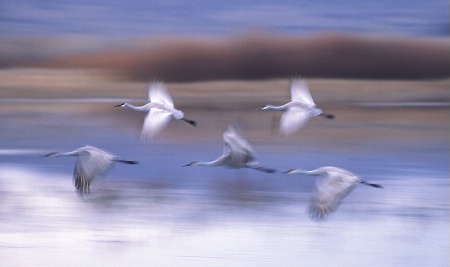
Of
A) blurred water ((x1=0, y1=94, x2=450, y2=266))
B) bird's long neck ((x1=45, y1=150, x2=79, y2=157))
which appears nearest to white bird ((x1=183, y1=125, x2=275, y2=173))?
blurred water ((x1=0, y1=94, x2=450, y2=266))

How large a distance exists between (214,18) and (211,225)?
113cm

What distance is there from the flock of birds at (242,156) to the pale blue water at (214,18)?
0.40m

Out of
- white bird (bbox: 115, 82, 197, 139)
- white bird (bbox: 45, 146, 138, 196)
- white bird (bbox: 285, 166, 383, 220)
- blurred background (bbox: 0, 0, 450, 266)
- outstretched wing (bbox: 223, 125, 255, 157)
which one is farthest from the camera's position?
blurred background (bbox: 0, 0, 450, 266)

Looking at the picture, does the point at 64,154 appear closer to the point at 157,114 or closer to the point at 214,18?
the point at 157,114

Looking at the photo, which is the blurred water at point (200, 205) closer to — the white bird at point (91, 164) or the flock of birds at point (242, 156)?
the flock of birds at point (242, 156)

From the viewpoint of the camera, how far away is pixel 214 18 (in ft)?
16.0

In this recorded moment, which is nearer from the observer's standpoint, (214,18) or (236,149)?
(236,149)

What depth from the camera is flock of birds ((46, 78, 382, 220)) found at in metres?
3.93

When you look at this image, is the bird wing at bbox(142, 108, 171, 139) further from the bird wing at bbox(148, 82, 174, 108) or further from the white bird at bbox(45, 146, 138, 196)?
the white bird at bbox(45, 146, 138, 196)

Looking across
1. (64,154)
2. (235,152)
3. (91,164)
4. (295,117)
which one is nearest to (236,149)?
(235,152)

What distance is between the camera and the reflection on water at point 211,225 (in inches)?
166

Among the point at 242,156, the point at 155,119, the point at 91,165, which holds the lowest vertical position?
the point at 91,165

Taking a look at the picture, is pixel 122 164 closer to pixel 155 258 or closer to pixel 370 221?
pixel 155 258

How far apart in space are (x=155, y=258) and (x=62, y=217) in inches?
24.9
